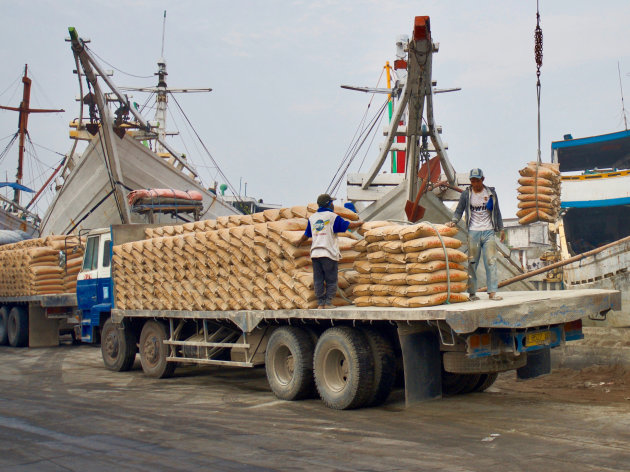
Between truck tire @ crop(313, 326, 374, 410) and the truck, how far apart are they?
0.04 ft

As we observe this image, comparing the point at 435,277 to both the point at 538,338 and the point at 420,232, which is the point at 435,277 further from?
the point at 538,338

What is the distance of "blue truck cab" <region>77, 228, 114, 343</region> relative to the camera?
14.4m

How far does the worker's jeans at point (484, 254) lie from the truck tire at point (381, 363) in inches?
50.0

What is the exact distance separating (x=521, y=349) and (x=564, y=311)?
0.63 m

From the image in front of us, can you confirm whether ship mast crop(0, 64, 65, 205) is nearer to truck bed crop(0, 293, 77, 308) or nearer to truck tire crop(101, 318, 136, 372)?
truck bed crop(0, 293, 77, 308)

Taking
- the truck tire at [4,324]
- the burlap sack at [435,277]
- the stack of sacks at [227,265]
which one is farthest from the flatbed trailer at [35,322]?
the burlap sack at [435,277]

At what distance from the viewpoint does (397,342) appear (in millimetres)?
8602

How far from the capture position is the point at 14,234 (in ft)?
104

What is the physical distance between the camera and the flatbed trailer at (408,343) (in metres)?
7.36

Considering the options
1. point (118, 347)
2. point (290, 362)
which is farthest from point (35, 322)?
point (290, 362)

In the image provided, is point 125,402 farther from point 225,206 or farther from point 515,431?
point 225,206

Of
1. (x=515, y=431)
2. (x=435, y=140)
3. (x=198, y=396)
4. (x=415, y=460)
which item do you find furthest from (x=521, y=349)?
(x=435, y=140)

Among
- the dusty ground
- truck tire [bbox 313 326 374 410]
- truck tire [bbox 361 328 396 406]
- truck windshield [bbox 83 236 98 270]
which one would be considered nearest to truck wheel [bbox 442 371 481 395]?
the dusty ground

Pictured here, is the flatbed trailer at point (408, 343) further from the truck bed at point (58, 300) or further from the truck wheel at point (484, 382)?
the truck bed at point (58, 300)
